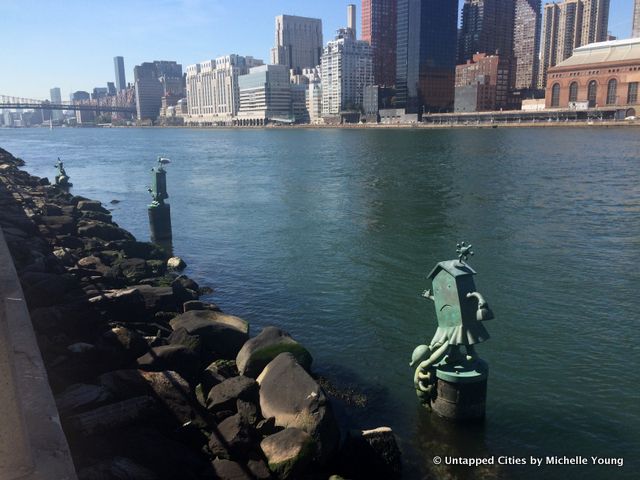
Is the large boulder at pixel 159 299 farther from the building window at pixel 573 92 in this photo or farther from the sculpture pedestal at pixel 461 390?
the building window at pixel 573 92

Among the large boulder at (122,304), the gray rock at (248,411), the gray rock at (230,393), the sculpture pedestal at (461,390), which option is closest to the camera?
the gray rock at (248,411)

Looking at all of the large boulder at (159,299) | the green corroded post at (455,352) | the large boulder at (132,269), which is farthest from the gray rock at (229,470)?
the large boulder at (132,269)

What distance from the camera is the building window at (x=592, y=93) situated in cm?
14438

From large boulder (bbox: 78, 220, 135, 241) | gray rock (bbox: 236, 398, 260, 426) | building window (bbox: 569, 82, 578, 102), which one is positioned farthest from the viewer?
building window (bbox: 569, 82, 578, 102)

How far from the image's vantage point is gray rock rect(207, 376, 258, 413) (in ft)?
25.8

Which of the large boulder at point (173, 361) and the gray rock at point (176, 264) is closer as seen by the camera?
the large boulder at point (173, 361)

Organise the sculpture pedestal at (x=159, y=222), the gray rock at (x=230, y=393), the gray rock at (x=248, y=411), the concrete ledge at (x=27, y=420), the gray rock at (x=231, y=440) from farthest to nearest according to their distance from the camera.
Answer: the sculpture pedestal at (x=159, y=222) < the gray rock at (x=230, y=393) < the gray rock at (x=248, y=411) < the gray rock at (x=231, y=440) < the concrete ledge at (x=27, y=420)

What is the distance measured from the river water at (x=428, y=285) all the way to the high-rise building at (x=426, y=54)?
157 m

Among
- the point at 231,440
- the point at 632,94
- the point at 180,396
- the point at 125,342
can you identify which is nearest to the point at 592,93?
the point at 632,94

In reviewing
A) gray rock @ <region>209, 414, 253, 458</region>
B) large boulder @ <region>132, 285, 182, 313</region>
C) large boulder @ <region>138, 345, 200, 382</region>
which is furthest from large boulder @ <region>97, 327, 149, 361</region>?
large boulder @ <region>132, 285, 182, 313</region>

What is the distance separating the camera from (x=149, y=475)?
19.3 ft

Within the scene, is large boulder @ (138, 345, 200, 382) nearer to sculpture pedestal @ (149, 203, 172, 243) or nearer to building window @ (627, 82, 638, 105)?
sculpture pedestal @ (149, 203, 172, 243)

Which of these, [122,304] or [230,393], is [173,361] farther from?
[122,304]

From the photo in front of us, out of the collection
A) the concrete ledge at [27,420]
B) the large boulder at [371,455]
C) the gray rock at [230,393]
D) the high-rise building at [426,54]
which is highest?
the high-rise building at [426,54]
